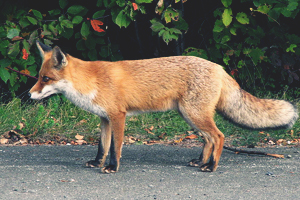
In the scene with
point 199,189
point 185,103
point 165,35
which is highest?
point 165,35

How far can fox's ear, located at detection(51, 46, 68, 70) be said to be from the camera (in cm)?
496

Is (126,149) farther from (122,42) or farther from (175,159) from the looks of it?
(122,42)

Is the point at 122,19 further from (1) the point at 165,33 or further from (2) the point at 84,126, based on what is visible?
(2) the point at 84,126

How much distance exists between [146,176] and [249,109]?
145 cm

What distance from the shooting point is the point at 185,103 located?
5.16m

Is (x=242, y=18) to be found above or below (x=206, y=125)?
above

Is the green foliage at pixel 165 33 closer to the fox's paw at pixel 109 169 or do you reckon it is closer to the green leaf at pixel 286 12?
the green leaf at pixel 286 12

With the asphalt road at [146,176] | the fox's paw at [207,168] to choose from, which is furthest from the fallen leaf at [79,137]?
the fox's paw at [207,168]

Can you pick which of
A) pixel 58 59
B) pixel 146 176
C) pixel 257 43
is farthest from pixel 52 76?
pixel 257 43

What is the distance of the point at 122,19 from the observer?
6.71 metres

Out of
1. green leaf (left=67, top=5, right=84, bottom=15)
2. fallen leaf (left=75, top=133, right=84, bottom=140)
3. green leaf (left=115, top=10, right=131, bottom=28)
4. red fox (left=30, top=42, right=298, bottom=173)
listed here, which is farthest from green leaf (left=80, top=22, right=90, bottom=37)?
→ red fox (left=30, top=42, right=298, bottom=173)

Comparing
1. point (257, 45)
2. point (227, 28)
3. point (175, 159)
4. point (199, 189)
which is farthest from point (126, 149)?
point (257, 45)

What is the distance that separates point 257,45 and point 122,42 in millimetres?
2407

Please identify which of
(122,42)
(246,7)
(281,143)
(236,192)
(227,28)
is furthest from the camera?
(122,42)
